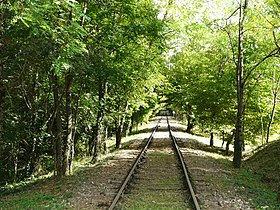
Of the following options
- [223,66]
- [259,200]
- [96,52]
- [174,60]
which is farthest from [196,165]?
[174,60]

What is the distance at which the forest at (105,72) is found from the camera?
9680mm

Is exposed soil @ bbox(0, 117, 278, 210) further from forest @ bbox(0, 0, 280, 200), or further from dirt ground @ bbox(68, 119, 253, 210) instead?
forest @ bbox(0, 0, 280, 200)

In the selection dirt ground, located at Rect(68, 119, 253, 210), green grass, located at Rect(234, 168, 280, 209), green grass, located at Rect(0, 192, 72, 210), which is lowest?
green grass, located at Rect(0, 192, 72, 210)

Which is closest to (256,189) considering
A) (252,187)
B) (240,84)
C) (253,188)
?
(253,188)

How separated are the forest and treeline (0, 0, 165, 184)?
42 mm

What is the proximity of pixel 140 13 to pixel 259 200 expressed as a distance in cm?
859

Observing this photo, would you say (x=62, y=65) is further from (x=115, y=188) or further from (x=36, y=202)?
(x=115, y=188)

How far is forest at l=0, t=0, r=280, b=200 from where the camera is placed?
9680mm

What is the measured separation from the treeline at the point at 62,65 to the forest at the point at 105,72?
0.14 ft

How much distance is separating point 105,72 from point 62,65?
5.02 m

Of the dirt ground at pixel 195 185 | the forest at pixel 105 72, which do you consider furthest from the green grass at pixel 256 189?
the forest at pixel 105 72

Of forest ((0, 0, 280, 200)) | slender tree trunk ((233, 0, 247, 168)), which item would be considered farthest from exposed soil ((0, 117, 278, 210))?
forest ((0, 0, 280, 200))

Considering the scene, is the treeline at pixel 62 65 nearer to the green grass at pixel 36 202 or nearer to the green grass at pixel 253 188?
the green grass at pixel 36 202

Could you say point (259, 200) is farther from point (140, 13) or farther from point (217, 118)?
point (217, 118)
